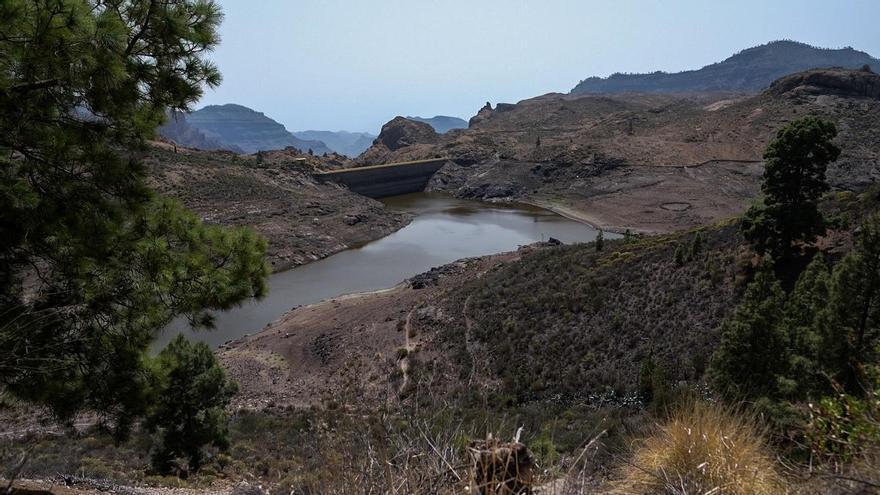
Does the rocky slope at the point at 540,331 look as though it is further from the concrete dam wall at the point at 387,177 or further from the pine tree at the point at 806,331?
the concrete dam wall at the point at 387,177

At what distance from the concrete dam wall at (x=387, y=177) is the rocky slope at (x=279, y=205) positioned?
367 centimetres

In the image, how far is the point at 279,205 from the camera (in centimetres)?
4556

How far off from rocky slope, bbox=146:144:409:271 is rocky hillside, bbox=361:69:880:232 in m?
19.7

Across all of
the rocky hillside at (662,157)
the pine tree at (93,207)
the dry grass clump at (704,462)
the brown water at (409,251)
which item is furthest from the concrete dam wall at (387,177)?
the dry grass clump at (704,462)

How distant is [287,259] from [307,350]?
16.0 metres

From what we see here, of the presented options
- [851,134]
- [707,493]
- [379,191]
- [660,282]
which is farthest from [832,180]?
[707,493]

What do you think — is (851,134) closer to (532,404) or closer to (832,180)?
(832,180)

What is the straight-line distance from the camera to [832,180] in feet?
156

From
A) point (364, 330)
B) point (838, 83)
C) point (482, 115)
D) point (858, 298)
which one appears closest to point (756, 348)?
point (858, 298)

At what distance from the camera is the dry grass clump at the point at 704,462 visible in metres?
2.90

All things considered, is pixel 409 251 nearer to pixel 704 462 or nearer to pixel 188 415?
pixel 188 415

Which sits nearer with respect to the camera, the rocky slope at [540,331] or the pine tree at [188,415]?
the pine tree at [188,415]

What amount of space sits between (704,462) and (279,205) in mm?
45351

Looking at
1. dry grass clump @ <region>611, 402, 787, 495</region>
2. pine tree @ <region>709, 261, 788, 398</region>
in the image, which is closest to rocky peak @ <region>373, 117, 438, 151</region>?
pine tree @ <region>709, 261, 788, 398</region>
